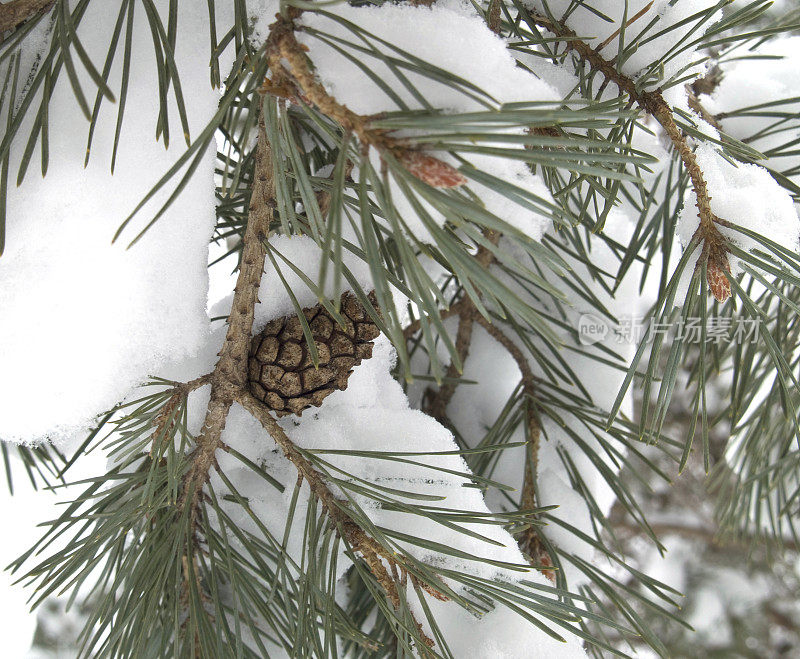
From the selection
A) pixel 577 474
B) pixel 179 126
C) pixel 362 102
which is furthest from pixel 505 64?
pixel 577 474

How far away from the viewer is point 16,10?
1.17 ft

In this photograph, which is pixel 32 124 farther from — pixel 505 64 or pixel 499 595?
pixel 499 595

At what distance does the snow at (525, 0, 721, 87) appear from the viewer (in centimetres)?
38

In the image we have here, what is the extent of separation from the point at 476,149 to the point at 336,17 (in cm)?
9

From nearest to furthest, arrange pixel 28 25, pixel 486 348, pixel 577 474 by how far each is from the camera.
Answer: pixel 28 25, pixel 577 474, pixel 486 348

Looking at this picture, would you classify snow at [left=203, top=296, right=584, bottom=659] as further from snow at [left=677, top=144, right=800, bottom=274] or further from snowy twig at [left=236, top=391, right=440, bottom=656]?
snow at [left=677, top=144, right=800, bottom=274]

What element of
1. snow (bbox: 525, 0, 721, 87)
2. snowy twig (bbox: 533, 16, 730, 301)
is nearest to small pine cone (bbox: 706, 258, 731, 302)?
snowy twig (bbox: 533, 16, 730, 301)

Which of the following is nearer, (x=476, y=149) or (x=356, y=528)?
(x=476, y=149)

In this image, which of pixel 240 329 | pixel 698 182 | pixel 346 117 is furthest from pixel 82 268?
pixel 698 182

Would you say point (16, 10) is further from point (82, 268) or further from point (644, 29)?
point (644, 29)

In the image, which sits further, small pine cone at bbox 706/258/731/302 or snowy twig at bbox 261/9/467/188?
small pine cone at bbox 706/258/731/302

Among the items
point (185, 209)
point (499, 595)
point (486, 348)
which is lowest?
point (499, 595)

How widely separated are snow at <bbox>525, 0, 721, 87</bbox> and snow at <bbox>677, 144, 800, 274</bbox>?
0.06 meters

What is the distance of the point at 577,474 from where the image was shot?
54cm
